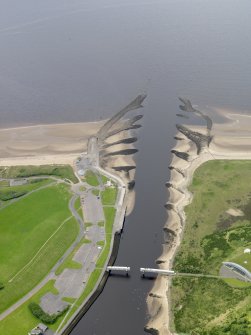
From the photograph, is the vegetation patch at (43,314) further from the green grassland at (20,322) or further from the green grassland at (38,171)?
the green grassland at (38,171)

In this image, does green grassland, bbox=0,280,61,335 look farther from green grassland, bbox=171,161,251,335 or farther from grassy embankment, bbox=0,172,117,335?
green grassland, bbox=171,161,251,335

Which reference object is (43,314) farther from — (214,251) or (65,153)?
(65,153)

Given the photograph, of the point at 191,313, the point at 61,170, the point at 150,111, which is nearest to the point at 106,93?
the point at 150,111

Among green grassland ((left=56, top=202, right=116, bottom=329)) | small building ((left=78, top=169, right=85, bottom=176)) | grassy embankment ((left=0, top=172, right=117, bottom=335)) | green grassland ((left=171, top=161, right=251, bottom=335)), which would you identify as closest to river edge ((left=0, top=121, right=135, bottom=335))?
green grassland ((left=56, top=202, right=116, bottom=329))

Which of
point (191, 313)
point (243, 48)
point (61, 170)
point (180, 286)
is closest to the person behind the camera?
point (191, 313)

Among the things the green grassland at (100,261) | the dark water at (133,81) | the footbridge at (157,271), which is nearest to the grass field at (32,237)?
the green grassland at (100,261)

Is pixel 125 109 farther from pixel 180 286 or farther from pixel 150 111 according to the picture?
pixel 180 286

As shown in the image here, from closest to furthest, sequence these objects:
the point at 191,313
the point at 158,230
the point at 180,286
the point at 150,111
Answer: the point at 191,313, the point at 180,286, the point at 158,230, the point at 150,111
